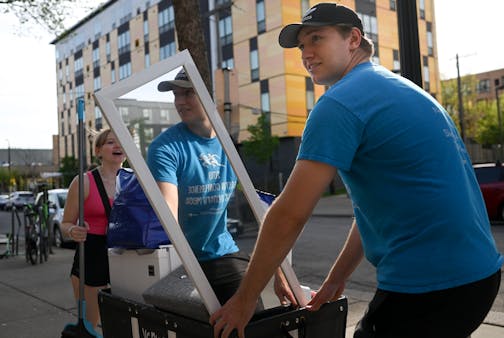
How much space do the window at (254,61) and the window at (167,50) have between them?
957cm

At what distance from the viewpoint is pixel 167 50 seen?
152ft

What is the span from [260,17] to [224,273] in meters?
36.3

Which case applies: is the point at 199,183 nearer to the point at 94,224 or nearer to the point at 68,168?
the point at 94,224

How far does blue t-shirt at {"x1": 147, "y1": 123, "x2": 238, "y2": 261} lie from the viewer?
2303 millimetres

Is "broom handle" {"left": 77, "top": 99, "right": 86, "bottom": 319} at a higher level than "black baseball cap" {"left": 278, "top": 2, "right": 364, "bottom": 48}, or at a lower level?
lower

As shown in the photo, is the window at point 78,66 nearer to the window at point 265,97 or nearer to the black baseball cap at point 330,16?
the window at point 265,97

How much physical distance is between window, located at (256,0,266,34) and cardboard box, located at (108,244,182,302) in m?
35.6

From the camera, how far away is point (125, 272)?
8.18 ft

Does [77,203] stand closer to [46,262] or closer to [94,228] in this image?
[94,228]

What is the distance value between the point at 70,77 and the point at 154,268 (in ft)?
235

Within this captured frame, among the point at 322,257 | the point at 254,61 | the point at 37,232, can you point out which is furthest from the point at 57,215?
the point at 254,61

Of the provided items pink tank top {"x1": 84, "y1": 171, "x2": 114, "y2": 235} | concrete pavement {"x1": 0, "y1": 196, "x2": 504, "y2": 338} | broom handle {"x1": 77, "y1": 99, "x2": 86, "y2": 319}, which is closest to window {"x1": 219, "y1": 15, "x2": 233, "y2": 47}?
concrete pavement {"x1": 0, "y1": 196, "x2": 504, "y2": 338}

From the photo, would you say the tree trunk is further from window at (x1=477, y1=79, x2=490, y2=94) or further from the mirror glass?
window at (x1=477, y1=79, x2=490, y2=94)

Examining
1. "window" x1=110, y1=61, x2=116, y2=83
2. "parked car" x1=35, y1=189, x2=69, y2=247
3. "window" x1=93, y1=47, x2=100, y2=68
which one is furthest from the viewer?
"window" x1=93, y1=47, x2=100, y2=68
